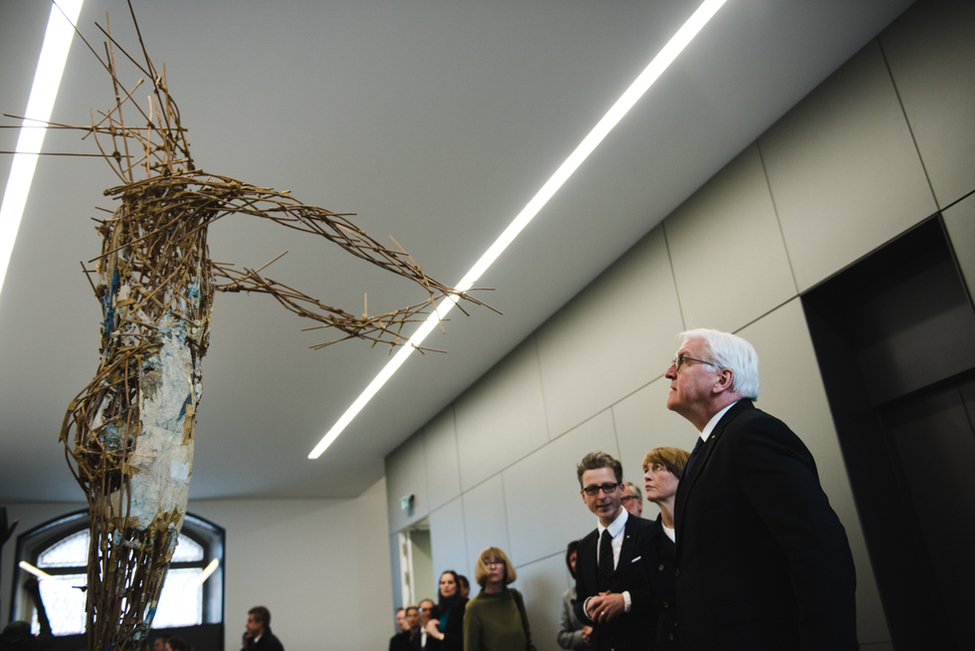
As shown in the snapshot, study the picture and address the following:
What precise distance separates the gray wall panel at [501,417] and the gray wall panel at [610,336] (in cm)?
24

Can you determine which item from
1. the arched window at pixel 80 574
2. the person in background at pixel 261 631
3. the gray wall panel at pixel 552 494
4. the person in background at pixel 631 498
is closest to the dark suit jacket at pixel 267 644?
the person in background at pixel 261 631

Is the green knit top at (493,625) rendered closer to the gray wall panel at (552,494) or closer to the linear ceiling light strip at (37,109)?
the gray wall panel at (552,494)

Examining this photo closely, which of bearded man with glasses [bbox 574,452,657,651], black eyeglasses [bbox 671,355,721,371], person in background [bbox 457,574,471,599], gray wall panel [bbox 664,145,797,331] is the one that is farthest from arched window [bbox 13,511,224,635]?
black eyeglasses [bbox 671,355,721,371]

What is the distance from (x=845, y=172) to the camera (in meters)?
3.43

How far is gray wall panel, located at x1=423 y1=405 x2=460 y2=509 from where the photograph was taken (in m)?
7.62

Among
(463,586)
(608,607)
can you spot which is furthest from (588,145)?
(463,586)

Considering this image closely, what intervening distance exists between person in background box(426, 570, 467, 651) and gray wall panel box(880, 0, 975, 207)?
3879 millimetres

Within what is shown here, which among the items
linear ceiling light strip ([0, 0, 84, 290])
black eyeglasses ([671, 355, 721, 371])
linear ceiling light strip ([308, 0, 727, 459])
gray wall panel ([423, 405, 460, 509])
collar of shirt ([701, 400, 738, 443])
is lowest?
collar of shirt ([701, 400, 738, 443])

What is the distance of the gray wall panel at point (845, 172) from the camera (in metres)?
3.19

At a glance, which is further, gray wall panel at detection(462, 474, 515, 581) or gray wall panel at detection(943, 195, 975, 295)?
gray wall panel at detection(462, 474, 515, 581)

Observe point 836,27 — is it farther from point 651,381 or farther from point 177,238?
point 177,238

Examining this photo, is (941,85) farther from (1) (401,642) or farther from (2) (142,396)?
(1) (401,642)

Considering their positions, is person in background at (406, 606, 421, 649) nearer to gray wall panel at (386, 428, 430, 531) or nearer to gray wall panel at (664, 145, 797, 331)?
gray wall panel at (386, 428, 430, 531)

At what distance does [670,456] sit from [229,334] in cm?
395
